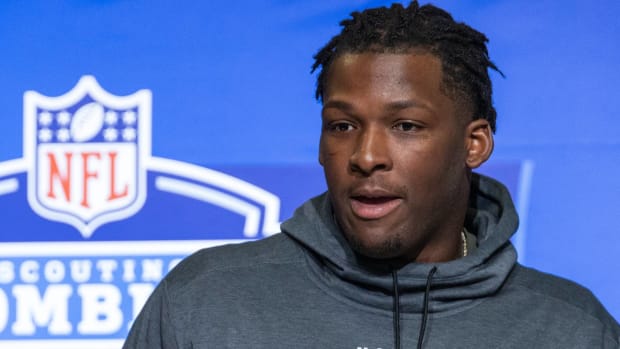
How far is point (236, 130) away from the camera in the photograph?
5.75 ft

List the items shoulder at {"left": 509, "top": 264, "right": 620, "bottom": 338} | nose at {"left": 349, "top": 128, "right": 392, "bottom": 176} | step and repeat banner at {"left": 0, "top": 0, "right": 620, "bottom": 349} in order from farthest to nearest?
step and repeat banner at {"left": 0, "top": 0, "right": 620, "bottom": 349}
shoulder at {"left": 509, "top": 264, "right": 620, "bottom": 338}
nose at {"left": 349, "top": 128, "right": 392, "bottom": 176}

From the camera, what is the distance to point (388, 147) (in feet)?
3.69

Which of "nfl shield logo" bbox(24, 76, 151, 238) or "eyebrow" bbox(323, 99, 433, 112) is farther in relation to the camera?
"nfl shield logo" bbox(24, 76, 151, 238)

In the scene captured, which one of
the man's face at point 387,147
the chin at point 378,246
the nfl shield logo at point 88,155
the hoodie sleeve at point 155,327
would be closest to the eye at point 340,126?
the man's face at point 387,147

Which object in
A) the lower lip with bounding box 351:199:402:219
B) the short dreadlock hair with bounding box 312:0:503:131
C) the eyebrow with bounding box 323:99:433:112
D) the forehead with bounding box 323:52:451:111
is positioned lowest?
the lower lip with bounding box 351:199:402:219

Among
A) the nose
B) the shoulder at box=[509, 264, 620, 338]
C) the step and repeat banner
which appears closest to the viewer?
the nose

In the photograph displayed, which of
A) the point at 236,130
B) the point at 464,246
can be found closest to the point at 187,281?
the point at 464,246

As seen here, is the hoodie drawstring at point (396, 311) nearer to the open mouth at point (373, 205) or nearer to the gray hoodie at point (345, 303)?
the gray hoodie at point (345, 303)

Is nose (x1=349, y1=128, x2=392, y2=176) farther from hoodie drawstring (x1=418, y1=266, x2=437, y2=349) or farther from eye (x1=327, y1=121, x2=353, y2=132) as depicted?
hoodie drawstring (x1=418, y1=266, x2=437, y2=349)

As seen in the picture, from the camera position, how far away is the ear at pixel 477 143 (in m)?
1.24

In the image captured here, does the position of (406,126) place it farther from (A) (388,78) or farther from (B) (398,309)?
(B) (398,309)

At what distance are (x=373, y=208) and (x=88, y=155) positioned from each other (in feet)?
2.60

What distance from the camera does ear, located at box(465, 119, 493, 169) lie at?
4.06 ft

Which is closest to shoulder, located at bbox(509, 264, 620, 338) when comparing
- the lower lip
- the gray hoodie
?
the gray hoodie
